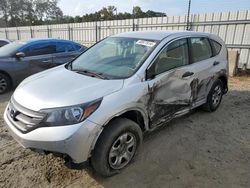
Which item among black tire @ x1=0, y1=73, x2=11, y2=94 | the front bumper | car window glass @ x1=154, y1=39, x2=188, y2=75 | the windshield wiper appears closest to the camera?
the front bumper

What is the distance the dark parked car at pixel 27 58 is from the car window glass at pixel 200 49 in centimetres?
434

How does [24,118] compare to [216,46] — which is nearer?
[24,118]

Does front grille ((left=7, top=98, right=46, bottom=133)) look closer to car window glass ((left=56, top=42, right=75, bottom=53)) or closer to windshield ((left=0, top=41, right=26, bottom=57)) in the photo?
windshield ((left=0, top=41, right=26, bottom=57))

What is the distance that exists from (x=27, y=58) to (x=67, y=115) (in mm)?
4760

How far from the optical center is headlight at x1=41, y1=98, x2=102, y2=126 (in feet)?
7.70

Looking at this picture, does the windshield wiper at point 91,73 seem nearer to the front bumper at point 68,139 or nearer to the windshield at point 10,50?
the front bumper at point 68,139

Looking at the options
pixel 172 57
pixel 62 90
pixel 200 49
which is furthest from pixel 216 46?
pixel 62 90

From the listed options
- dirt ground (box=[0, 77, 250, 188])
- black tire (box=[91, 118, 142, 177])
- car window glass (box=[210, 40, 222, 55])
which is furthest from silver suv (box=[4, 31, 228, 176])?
car window glass (box=[210, 40, 222, 55])

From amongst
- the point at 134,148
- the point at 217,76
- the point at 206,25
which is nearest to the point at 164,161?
the point at 134,148

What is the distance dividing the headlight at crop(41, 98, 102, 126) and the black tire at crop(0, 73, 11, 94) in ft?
15.0

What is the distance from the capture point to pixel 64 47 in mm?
7207

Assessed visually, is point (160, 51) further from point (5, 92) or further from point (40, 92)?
point (5, 92)

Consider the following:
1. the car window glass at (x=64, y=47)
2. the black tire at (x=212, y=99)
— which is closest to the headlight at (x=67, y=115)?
the black tire at (x=212, y=99)

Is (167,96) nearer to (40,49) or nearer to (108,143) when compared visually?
(108,143)
